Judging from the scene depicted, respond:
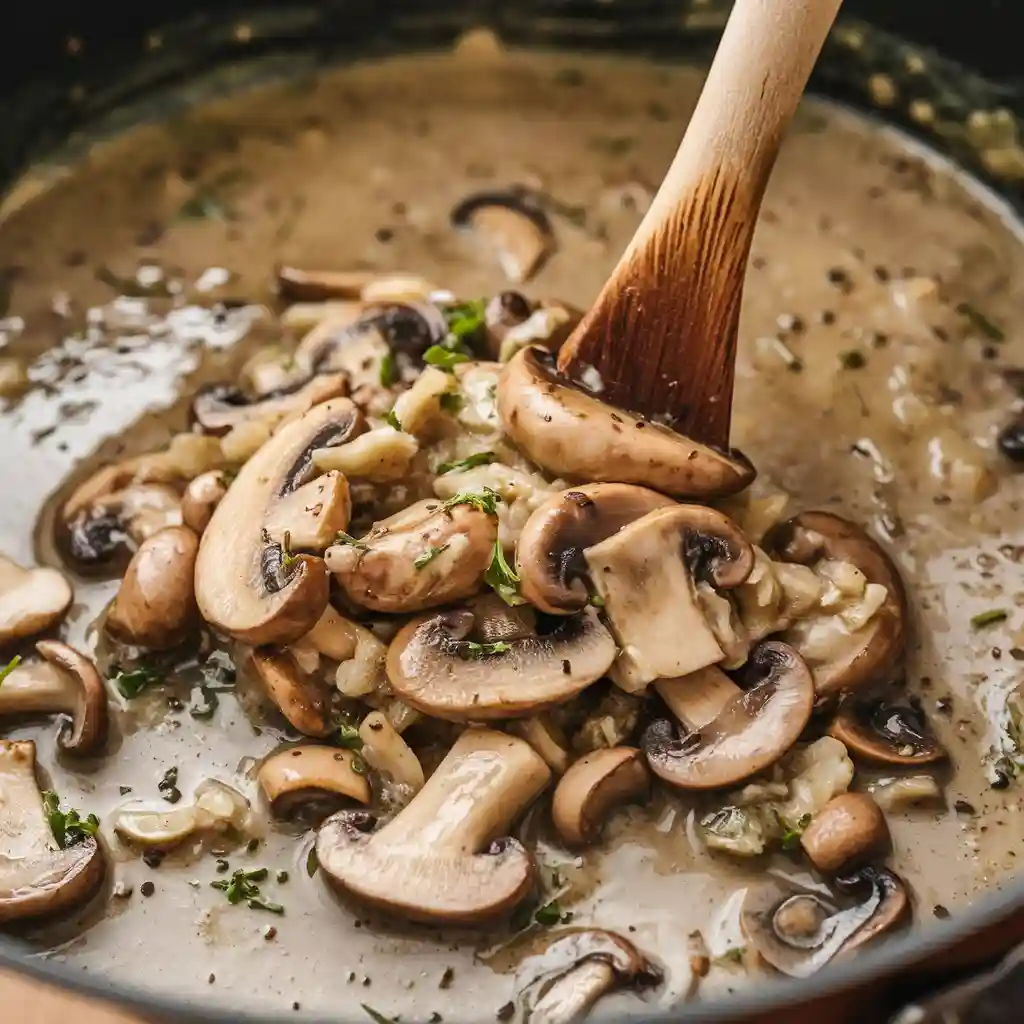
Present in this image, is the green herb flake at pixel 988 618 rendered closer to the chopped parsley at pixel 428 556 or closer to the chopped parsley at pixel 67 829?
the chopped parsley at pixel 428 556

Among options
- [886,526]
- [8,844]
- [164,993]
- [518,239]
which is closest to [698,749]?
[886,526]

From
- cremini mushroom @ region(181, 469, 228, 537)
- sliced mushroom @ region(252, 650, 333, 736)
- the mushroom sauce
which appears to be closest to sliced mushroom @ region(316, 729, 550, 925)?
the mushroom sauce

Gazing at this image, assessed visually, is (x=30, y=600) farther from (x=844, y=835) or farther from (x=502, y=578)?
(x=844, y=835)

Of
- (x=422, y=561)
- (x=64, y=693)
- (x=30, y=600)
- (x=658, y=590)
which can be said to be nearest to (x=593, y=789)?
(x=658, y=590)

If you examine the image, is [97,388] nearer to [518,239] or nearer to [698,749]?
[518,239]

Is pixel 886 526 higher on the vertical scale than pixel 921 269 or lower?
lower
